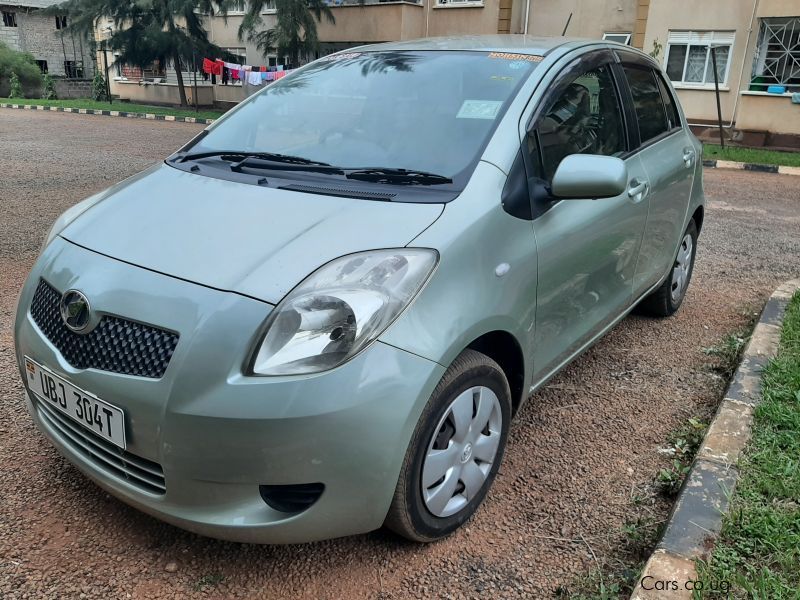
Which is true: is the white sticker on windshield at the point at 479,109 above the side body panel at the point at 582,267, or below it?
above

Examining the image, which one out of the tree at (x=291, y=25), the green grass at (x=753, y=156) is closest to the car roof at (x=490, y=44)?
the green grass at (x=753, y=156)

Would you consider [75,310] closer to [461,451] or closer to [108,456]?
[108,456]

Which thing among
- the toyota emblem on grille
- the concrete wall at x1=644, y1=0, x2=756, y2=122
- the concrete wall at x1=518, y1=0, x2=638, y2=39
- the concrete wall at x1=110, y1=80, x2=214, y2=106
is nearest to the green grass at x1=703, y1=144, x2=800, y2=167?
the concrete wall at x1=644, y1=0, x2=756, y2=122

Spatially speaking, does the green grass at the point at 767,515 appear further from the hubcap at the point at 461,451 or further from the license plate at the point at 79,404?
the license plate at the point at 79,404

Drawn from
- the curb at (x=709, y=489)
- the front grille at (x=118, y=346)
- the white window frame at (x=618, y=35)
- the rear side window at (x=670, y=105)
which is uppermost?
the white window frame at (x=618, y=35)

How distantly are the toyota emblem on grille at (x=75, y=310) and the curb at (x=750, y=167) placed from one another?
1327cm

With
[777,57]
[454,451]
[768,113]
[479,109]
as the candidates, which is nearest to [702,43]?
[777,57]

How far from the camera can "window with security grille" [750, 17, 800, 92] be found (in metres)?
17.2

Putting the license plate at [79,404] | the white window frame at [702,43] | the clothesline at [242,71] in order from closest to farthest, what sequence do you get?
1. the license plate at [79,404]
2. the white window frame at [702,43]
3. the clothesline at [242,71]

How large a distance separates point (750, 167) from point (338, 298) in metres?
13.1

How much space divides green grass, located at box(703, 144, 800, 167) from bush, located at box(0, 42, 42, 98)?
105 feet

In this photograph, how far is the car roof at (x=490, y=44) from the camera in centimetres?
306

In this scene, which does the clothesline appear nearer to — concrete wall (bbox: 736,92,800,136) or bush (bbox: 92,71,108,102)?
bush (bbox: 92,71,108,102)

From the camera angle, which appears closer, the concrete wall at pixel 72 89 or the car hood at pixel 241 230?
the car hood at pixel 241 230
